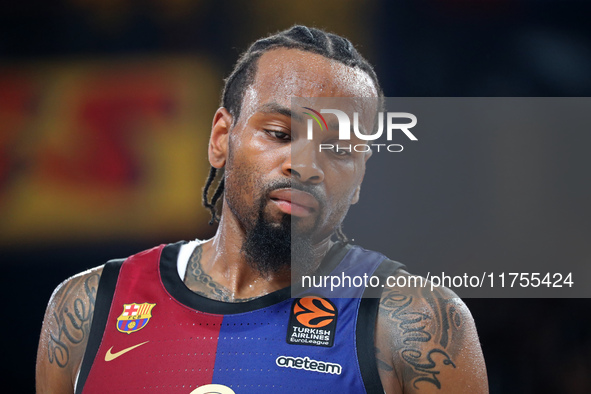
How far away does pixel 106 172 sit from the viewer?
3.70 metres

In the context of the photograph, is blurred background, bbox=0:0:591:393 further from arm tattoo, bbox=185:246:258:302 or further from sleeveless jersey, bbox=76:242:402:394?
sleeveless jersey, bbox=76:242:402:394

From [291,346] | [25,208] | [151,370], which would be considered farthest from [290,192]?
[25,208]

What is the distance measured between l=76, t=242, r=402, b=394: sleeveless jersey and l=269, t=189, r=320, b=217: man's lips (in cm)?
27

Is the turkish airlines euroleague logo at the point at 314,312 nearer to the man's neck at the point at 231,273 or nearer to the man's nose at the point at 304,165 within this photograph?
the man's neck at the point at 231,273

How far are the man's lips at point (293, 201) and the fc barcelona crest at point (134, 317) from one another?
0.66 metres

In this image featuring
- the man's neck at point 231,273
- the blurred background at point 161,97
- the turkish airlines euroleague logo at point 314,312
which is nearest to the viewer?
the turkish airlines euroleague logo at point 314,312

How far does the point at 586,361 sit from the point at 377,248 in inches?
65.0

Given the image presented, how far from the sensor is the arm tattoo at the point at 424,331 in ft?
6.77

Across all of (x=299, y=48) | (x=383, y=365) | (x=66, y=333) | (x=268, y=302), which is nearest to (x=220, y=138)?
(x=299, y=48)

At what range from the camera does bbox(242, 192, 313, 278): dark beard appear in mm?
2367

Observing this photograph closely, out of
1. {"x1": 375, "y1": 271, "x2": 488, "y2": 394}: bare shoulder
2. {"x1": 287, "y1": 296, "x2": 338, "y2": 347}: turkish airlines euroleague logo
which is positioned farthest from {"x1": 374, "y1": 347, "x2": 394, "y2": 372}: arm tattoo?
{"x1": 287, "y1": 296, "x2": 338, "y2": 347}: turkish airlines euroleague logo

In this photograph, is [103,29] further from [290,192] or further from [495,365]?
[495,365]

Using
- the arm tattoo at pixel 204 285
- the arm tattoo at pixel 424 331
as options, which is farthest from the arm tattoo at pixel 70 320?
the arm tattoo at pixel 424 331

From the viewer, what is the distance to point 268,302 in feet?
7.51
